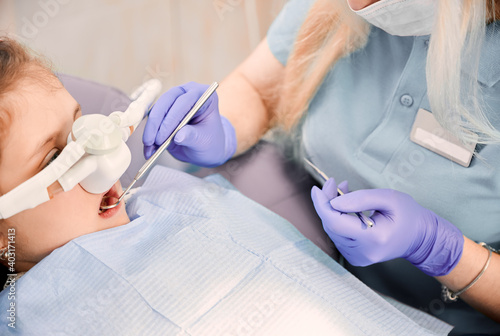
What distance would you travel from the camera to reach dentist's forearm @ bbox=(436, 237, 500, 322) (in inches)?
34.4

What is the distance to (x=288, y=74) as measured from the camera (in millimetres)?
1127

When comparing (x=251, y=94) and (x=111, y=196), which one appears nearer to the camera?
(x=111, y=196)

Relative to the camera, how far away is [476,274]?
2.89 ft

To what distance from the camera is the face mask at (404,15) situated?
78cm

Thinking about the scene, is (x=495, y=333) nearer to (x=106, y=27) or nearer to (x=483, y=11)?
(x=483, y=11)

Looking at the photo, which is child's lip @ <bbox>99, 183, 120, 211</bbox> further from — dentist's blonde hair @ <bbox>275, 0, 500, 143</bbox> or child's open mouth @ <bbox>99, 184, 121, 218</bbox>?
dentist's blonde hair @ <bbox>275, 0, 500, 143</bbox>

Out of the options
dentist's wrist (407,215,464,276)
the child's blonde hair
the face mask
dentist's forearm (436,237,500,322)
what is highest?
the face mask

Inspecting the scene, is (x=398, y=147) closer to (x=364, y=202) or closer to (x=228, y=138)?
(x=364, y=202)

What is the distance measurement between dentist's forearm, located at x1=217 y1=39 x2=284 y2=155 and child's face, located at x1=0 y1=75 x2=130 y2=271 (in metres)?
0.47

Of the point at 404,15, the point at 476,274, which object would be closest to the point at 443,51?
the point at 404,15

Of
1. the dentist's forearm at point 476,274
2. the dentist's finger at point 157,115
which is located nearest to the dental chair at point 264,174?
the dentist's finger at point 157,115

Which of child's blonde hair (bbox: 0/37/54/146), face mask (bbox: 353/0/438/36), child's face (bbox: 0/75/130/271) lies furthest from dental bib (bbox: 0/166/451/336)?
face mask (bbox: 353/0/438/36)

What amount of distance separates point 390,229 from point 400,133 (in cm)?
22

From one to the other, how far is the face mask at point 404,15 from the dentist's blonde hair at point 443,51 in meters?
0.04
